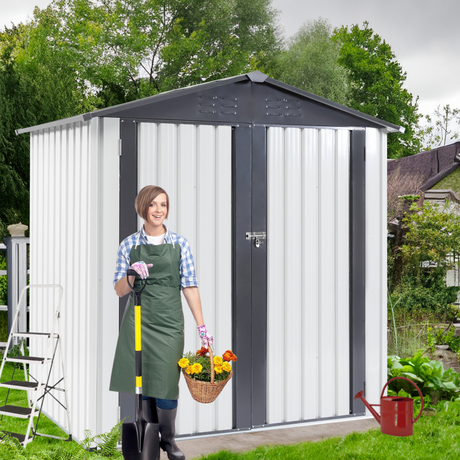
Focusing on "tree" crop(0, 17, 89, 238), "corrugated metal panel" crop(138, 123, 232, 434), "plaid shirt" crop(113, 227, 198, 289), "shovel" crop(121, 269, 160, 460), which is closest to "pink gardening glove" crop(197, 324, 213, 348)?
"plaid shirt" crop(113, 227, 198, 289)

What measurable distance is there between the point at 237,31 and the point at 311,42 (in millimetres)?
3041

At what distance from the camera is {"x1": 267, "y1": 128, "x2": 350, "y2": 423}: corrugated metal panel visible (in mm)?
5207

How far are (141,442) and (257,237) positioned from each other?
1.80 m

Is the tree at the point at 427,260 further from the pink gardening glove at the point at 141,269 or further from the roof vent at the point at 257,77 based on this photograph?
the pink gardening glove at the point at 141,269

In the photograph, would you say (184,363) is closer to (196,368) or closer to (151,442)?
(196,368)

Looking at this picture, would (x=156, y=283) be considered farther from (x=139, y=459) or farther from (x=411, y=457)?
(x=411, y=457)

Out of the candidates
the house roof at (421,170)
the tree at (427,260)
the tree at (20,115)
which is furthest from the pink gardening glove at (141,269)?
the house roof at (421,170)

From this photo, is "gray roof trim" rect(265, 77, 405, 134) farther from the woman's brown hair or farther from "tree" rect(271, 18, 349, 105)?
"tree" rect(271, 18, 349, 105)

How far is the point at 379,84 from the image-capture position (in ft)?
76.9

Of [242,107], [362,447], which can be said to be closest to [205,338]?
[362,447]

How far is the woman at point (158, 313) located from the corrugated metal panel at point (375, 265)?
1.83m

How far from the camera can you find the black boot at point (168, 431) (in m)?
4.33

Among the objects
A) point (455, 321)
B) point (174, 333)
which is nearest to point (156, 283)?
point (174, 333)

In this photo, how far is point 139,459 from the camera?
411 centimetres
